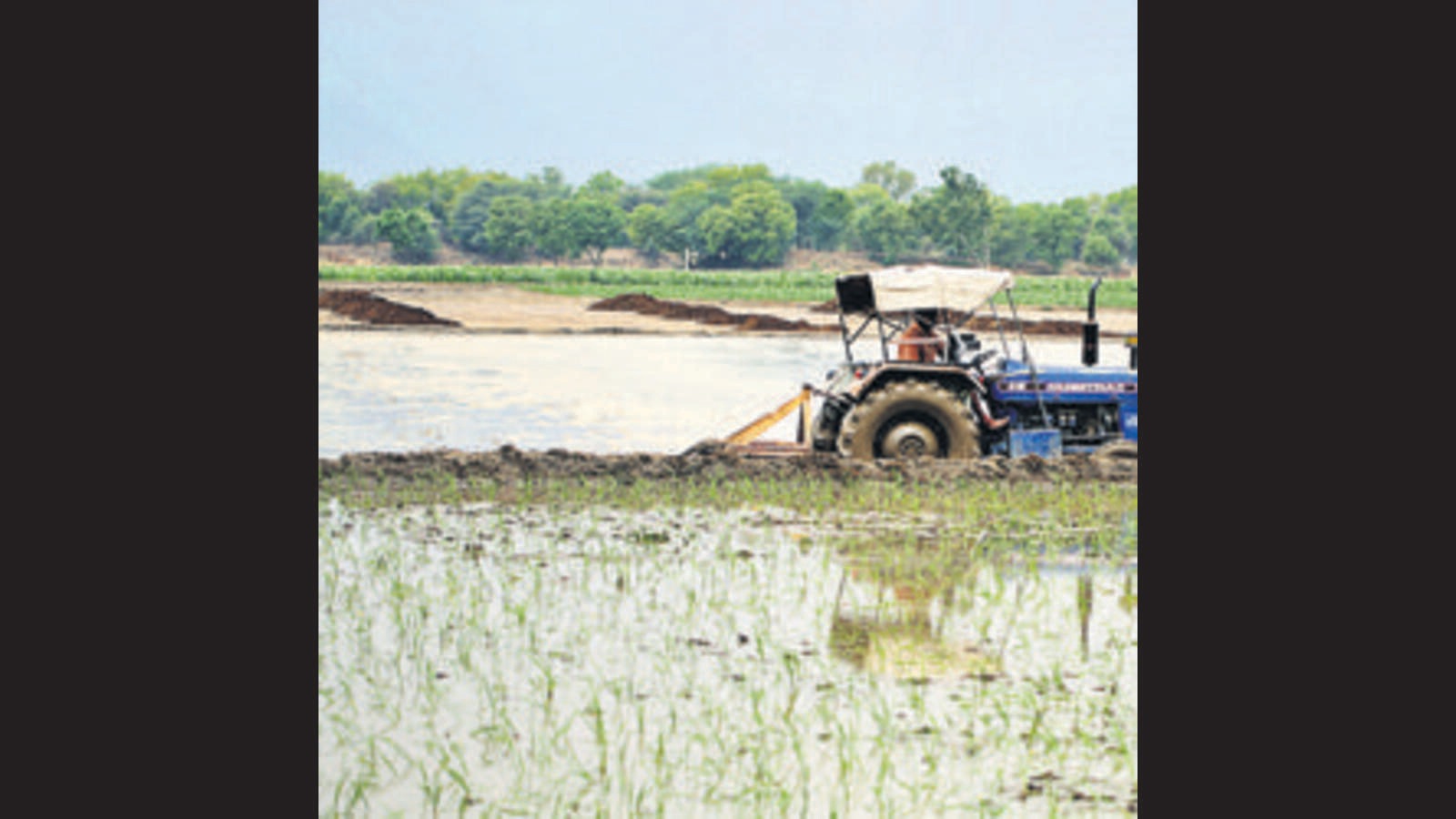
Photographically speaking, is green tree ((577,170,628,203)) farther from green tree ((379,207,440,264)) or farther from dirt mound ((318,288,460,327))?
dirt mound ((318,288,460,327))

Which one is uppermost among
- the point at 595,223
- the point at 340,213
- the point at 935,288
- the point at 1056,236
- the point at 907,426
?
the point at 340,213

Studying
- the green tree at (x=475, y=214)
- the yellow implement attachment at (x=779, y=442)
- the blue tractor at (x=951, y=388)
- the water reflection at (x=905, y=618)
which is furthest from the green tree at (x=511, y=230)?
the water reflection at (x=905, y=618)

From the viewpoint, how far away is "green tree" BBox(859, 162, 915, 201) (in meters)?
16.4

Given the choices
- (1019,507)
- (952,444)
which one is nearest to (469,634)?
(1019,507)

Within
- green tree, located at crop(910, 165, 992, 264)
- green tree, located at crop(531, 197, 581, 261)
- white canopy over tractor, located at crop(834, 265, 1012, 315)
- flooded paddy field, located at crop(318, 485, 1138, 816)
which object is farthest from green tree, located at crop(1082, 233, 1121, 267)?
flooded paddy field, located at crop(318, 485, 1138, 816)

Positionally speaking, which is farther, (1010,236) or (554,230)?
(554,230)

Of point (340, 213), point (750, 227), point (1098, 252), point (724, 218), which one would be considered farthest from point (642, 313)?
point (1098, 252)

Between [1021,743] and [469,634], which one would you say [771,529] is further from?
[1021,743]

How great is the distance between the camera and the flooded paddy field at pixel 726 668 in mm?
4629

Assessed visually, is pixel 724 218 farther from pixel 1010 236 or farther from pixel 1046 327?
pixel 1046 327

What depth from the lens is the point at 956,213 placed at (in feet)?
52.1

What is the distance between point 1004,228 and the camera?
16406 mm

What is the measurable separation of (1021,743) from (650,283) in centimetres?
1712

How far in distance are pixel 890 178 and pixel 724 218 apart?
→ 1961mm
